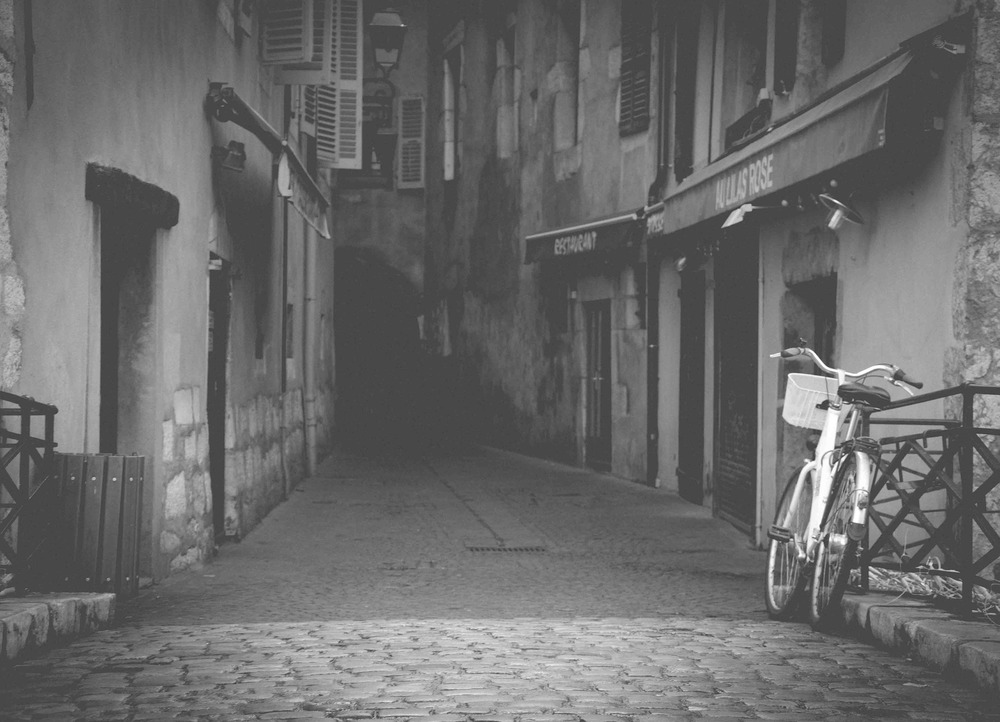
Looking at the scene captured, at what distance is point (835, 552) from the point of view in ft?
20.1


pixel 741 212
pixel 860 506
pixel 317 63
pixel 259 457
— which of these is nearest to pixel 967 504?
pixel 860 506

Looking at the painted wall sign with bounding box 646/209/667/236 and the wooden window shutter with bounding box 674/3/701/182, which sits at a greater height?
the wooden window shutter with bounding box 674/3/701/182

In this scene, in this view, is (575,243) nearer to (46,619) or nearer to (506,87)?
(506,87)

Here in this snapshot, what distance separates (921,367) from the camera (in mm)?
7441

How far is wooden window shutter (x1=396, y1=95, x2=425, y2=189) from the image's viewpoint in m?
25.6

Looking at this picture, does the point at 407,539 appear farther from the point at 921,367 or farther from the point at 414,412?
the point at 414,412

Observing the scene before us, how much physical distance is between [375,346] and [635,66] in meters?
12.5

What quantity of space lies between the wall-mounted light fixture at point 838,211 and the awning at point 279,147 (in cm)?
399

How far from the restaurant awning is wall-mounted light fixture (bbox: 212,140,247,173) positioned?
3532 millimetres

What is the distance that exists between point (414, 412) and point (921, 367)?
19.3 metres

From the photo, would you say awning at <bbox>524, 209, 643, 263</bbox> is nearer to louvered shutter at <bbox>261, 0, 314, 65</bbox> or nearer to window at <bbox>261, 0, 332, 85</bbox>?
window at <bbox>261, 0, 332, 85</bbox>

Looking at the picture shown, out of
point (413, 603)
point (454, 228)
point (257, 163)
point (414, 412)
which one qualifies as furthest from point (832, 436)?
point (414, 412)

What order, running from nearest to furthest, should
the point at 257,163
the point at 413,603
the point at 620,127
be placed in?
1. the point at 413,603
2. the point at 257,163
3. the point at 620,127

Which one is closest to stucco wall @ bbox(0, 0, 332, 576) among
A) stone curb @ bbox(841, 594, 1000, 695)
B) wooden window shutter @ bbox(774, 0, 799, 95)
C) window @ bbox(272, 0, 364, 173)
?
window @ bbox(272, 0, 364, 173)
